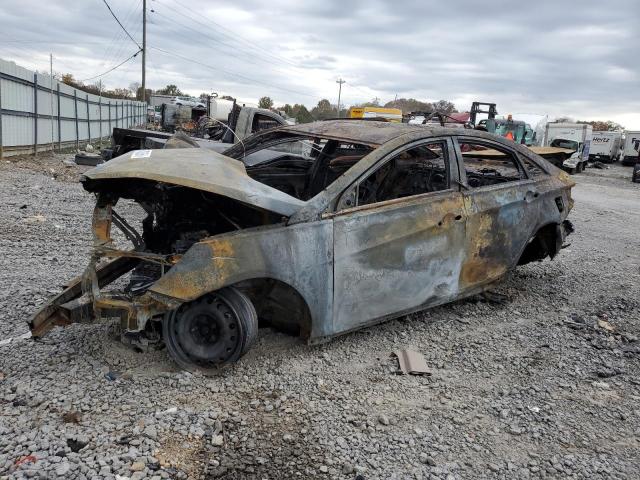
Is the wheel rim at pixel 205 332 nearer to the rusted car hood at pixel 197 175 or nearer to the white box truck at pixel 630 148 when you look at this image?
the rusted car hood at pixel 197 175

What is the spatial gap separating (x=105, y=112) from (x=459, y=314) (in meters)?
25.9

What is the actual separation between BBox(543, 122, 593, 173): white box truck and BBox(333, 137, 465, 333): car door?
25.4 meters

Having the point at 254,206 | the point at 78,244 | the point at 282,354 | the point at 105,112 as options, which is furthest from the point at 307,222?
the point at 105,112

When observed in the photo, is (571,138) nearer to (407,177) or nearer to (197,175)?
(407,177)

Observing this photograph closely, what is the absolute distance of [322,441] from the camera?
268cm

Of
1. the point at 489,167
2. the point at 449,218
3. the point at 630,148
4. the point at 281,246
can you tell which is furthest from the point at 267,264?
the point at 630,148

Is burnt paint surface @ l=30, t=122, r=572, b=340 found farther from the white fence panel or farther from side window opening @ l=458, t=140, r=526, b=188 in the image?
the white fence panel

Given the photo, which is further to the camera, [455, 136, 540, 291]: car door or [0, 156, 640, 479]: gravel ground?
[455, 136, 540, 291]: car door

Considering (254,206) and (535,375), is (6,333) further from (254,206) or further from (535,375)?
(535,375)

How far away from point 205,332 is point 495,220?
238cm

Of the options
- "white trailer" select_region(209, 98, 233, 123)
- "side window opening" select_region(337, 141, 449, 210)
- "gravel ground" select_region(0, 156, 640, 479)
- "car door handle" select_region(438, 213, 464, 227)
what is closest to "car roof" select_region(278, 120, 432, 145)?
"side window opening" select_region(337, 141, 449, 210)

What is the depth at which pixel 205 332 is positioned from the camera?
3.23m

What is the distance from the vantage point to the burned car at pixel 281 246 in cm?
307

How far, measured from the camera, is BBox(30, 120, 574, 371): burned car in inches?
121
